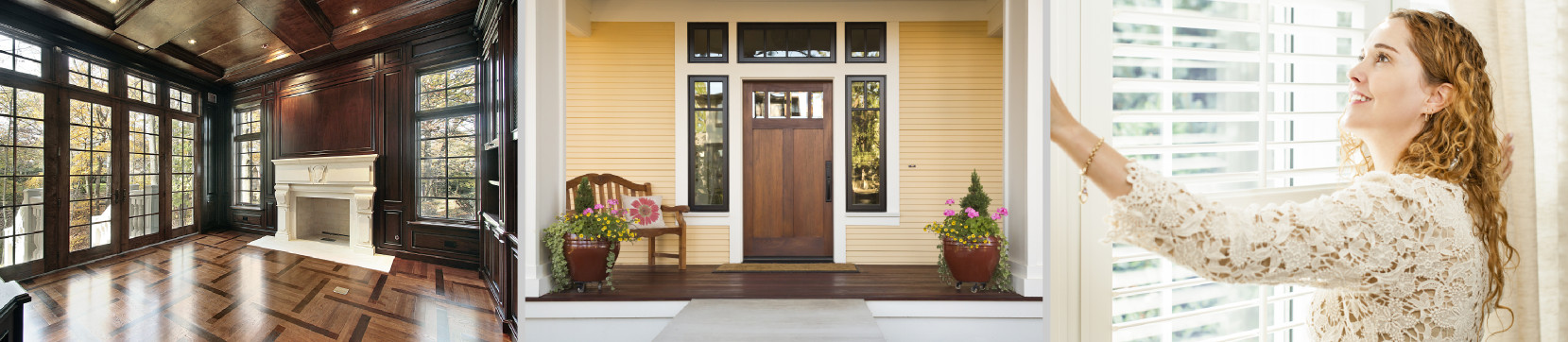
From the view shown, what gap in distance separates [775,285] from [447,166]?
2.40 m

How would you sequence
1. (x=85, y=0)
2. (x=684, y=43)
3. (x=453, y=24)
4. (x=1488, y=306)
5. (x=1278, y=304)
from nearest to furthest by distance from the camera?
(x=1488, y=306) → (x=1278, y=304) → (x=85, y=0) → (x=453, y=24) → (x=684, y=43)

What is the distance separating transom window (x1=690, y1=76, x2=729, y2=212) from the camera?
490 centimetres

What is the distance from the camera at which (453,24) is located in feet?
7.14

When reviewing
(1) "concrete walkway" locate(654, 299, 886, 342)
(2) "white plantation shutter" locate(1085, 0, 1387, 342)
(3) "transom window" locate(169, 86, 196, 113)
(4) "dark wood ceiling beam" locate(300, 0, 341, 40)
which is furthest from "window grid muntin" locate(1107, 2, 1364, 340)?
(3) "transom window" locate(169, 86, 196, 113)

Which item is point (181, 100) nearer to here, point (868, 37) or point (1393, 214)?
point (1393, 214)

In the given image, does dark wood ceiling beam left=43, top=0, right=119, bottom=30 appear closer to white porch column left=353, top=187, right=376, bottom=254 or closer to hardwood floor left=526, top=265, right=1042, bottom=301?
white porch column left=353, top=187, right=376, bottom=254

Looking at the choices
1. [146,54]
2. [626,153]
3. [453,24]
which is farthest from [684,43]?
[146,54]

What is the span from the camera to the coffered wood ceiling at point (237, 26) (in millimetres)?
1825

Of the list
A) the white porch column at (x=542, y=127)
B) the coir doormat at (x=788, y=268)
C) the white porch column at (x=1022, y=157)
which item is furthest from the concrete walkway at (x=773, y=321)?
the coir doormat at (x=788, y=268)

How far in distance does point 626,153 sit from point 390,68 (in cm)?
293

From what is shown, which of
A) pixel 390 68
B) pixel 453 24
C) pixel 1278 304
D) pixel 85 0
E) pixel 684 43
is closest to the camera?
pixel 1278 304

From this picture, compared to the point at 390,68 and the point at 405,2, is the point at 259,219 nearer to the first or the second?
the point at 390,68

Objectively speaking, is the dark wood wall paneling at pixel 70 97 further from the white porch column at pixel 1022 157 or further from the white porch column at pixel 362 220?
the white porch column at pixel 1022 157

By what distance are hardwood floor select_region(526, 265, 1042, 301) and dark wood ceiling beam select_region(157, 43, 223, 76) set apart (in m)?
1.76
